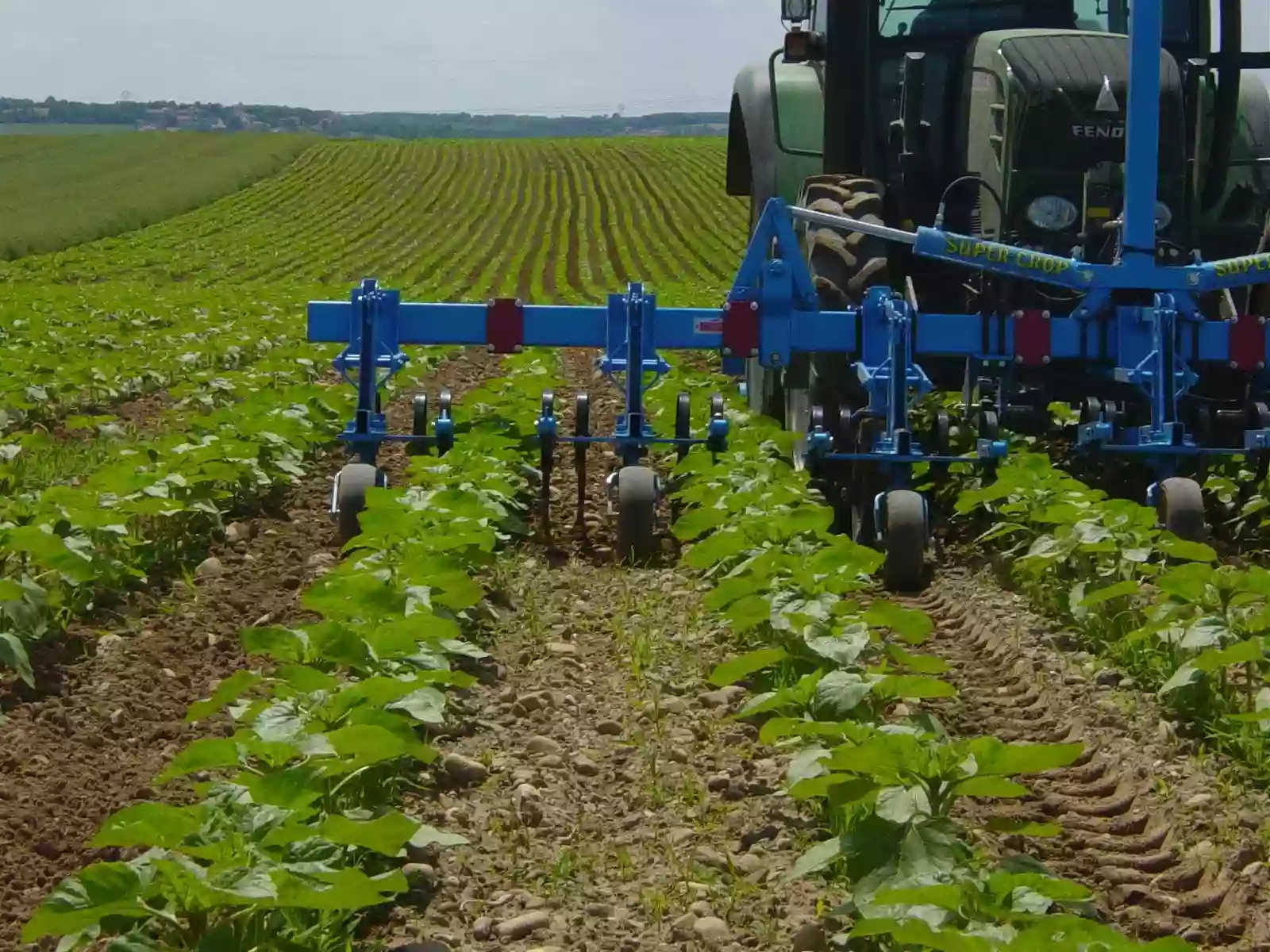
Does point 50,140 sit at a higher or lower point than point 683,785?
higher

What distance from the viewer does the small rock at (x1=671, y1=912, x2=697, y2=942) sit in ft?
10.8

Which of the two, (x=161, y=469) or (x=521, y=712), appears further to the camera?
(x=161, y=469)

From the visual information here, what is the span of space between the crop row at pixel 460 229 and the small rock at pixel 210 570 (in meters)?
15.0

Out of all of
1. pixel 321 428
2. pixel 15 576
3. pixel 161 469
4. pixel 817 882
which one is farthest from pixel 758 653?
pixel 321 428

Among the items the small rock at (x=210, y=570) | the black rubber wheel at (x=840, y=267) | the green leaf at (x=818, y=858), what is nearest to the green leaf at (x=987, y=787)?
the green leaf at (x=818, y=858)

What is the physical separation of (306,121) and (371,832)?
15061cm

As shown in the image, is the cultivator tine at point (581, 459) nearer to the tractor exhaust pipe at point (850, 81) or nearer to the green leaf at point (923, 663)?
the tractor exhaust pipe at point (850, 81)

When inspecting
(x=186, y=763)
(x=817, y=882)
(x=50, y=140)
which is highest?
(x=50, y=140)

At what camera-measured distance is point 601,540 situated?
23.5ft

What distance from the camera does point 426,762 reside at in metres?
4.00

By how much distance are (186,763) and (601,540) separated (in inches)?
150

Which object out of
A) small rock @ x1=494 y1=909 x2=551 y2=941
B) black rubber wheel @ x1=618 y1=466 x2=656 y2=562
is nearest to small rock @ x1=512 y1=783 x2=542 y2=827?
small rock @ x1=494 y1=909 x2=551 y2=941

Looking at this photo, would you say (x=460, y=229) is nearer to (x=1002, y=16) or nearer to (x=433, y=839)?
(x=1002, y=16)

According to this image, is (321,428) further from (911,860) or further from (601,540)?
(911,860)
